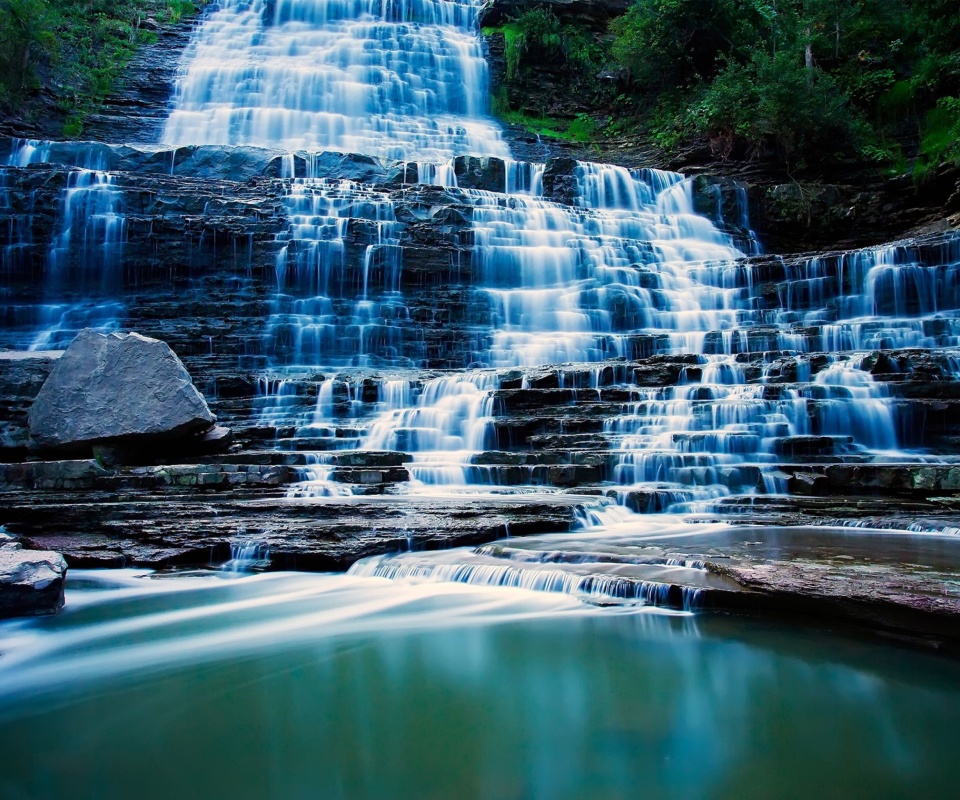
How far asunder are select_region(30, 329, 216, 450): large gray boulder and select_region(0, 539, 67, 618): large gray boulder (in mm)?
4132

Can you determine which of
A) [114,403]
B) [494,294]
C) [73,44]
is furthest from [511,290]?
[73,44]

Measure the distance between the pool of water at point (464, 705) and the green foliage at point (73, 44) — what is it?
24.6 metres

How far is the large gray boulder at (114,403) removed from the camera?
357 inches

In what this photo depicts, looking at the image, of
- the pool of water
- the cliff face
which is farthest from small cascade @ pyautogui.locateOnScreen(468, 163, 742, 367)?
the pool of water

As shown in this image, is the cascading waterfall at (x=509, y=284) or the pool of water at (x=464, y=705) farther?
the cascading waterfall at (x=509, y=284)

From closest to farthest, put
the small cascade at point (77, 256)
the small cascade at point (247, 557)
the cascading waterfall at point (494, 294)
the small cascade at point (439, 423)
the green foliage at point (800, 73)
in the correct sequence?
the small cascade at point (247, 557), the cascading waterfall at point (494, 294), the small cascade at point (439, 423), the small cascade at point (77, 256), the green foliage at point (800, 73)

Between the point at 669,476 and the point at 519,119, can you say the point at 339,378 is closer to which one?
the point at 669,476

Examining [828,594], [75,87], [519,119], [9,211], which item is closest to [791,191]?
[519,119]

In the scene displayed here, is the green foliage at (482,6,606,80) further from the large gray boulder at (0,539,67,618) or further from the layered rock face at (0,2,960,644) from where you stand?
the large gray boulder at (0,539,67,618)

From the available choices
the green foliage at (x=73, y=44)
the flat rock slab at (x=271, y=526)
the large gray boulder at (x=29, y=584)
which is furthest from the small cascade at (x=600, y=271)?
the green foliage at (x=73, y=44)

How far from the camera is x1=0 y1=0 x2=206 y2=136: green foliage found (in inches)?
896

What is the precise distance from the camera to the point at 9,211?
54.9 feet

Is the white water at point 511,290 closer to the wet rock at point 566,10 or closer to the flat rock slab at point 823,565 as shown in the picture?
the flat rock slab at point 823,565

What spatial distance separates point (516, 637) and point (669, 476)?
5.13 meters
